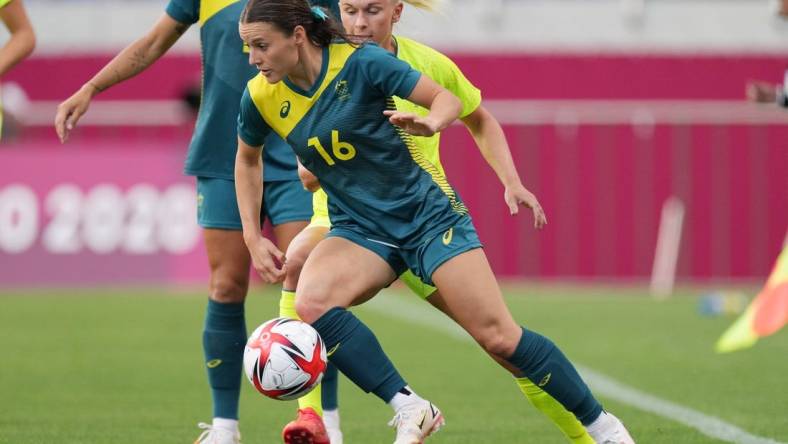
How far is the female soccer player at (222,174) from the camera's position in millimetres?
6508

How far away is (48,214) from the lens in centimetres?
1698

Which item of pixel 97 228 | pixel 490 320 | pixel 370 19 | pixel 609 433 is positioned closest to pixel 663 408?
pixel 609 433

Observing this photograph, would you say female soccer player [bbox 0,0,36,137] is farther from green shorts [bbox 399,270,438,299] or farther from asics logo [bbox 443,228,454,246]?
asics logo [bbox 443,228,454,246]

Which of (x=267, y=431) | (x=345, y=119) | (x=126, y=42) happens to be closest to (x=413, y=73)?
(x=345, y=119)

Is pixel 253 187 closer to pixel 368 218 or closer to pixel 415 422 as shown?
pixel 368 218

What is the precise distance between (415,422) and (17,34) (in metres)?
2.88

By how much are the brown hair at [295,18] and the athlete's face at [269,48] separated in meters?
0.02

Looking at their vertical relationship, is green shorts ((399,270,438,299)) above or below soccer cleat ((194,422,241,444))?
above

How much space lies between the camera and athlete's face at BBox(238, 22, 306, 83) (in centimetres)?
538

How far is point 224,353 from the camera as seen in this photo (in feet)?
21.7

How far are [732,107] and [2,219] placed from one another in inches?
356

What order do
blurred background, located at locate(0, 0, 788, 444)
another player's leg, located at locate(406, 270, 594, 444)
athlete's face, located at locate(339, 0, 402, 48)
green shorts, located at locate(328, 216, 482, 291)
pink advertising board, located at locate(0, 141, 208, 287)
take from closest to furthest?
green shorts, located at locate(328, 216, 482, 291) → another player's leg, located at locate(406, 270, 594, 444) → athlete's face, located at locate(339, 0, 402, 48) → blurred background, located at locate(0, 0, 788, 444) → pink advertising board, located at locate(0, 141, 208, 287)

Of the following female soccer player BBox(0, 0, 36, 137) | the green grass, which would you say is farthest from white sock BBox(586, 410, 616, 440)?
female soccer player BBox(0, 0, 36, 137)

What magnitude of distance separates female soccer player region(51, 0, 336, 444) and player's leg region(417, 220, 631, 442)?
125cm
